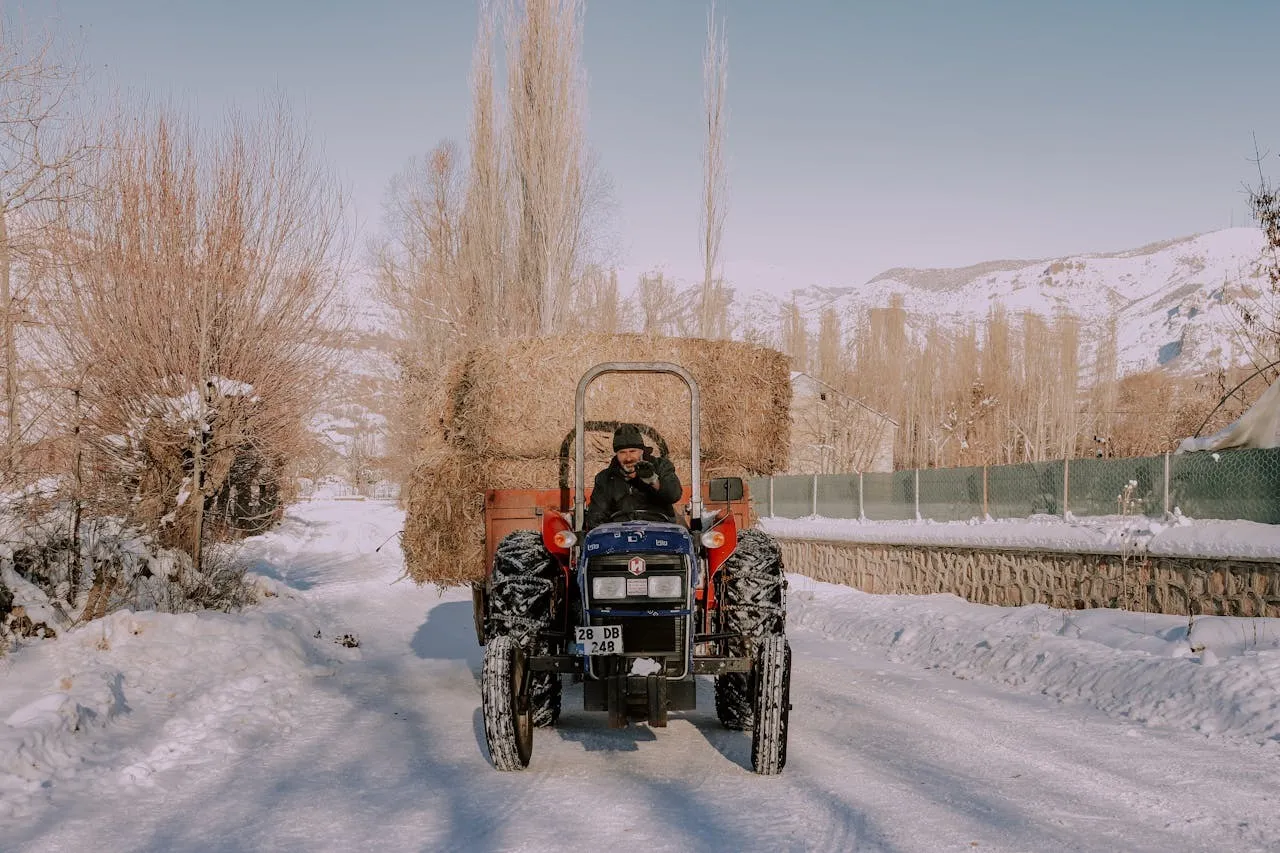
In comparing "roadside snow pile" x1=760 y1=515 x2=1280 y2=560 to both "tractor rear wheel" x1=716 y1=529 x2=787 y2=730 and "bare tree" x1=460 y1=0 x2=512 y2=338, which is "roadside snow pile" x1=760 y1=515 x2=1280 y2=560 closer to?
"tractor rear wheel" x1=716 y1=529 x2=787 y2=730

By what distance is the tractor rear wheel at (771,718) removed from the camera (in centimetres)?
589

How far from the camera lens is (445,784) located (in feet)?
19.1

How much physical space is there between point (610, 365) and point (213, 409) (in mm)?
7485

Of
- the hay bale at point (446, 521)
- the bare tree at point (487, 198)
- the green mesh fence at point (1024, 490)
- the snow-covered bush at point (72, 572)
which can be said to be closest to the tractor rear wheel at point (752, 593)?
the hay bale at point (446, 521)

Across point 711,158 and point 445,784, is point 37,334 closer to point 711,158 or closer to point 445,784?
point 445,784

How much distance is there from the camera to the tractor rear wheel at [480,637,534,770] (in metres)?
5.95

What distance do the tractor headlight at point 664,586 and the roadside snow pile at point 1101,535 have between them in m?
6.96

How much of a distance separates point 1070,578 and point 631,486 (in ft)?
26.6

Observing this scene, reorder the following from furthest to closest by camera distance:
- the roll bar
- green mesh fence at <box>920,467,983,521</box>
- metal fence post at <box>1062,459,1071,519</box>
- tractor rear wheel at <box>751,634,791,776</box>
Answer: green mesh fence at <box>920,467,983,521</box>
metal fence post at <box>1062,459,1071,519</box>
the roll bar
tractor rear wheel at <box>751,634,791,776</box>

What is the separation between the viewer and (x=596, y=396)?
9.50 metres

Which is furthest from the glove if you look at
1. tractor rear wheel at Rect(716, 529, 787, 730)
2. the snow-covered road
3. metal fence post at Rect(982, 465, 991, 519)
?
metal fence post at Rect(982, 465, 991, 519)

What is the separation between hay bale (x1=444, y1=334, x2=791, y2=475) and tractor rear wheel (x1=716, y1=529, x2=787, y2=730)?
2648 millimetres

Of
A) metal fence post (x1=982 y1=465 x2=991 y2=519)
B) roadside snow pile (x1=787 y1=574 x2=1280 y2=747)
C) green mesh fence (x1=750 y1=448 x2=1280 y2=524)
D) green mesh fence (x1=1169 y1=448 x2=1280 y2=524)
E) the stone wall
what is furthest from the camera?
metal fence post (x1=982 y1=465 x2=991 y2=519)

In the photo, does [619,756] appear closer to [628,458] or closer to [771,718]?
[771,718]
